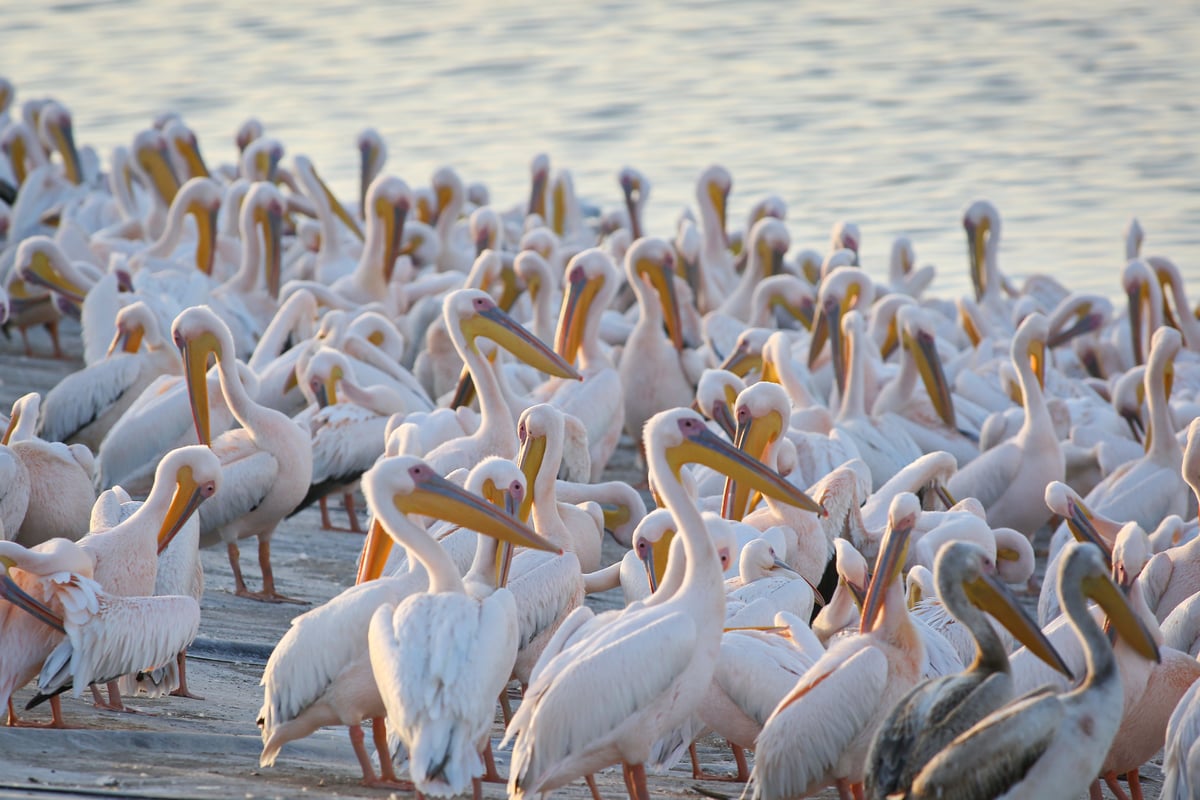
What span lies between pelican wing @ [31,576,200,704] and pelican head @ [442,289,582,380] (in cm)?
276

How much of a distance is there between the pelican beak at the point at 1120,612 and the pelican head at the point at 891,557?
0.69 m

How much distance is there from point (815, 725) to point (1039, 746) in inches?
33.3

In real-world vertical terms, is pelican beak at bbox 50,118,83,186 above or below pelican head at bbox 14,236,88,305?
below

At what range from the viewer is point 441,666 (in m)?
4.37

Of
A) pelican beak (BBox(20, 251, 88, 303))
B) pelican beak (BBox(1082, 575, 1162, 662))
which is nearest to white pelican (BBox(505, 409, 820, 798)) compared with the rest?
pelican beak (BBox(1082, 575, 1162, 662))

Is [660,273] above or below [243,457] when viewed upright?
below

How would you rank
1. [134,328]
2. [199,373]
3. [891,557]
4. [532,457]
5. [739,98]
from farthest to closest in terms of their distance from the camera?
[739,98] → [134,328] → [199,373] → [532,457] → [891,557]

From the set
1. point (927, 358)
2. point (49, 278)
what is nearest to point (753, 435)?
point (927, 358)

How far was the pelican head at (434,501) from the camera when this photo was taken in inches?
195

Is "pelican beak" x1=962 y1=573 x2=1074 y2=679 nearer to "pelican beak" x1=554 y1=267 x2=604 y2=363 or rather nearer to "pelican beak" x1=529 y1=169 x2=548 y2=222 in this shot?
"pelican beak" x1=554 y1=267 x2=604 y2=363

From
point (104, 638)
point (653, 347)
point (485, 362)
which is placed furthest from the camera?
point (653, 347)

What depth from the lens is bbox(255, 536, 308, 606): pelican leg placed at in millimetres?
7004

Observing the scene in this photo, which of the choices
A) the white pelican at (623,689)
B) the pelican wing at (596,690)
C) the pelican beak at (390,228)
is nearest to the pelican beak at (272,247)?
the pelican beak at (390,228)

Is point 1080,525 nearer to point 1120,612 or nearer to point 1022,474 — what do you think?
point 1022,474
